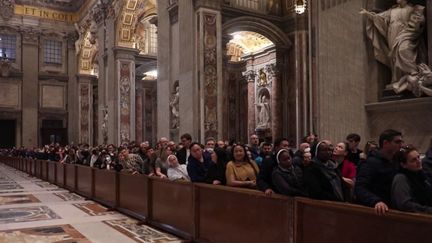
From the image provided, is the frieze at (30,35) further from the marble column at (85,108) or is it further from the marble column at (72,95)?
the marble column at (85,108)

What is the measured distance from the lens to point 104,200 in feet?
27.7

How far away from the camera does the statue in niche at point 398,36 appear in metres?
6.84

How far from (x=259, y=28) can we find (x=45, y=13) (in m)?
16.0

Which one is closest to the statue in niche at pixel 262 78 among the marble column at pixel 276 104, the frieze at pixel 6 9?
the marble column at pixel 276 104

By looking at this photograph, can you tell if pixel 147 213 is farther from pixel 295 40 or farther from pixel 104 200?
pixel 295 40

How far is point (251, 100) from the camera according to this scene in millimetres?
17734

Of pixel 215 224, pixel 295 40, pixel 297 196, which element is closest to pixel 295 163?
pixel 297 196

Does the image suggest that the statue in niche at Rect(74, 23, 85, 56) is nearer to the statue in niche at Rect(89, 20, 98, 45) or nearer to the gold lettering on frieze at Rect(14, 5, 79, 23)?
the gold lettering on frieze at Rect(14, 5, 79, 23)

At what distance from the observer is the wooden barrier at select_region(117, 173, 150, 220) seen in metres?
6.47

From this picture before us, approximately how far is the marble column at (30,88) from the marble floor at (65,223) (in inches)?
651

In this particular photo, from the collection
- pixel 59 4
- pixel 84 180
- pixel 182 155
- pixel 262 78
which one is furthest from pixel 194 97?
pixel 59 4

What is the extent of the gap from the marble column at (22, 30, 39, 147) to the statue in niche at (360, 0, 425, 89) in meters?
21.8

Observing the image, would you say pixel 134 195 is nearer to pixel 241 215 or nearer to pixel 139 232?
pixel 139 232

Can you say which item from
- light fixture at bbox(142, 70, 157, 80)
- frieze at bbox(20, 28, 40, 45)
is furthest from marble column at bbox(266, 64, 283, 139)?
frieze at bbox(20, 28, 40, 45)
